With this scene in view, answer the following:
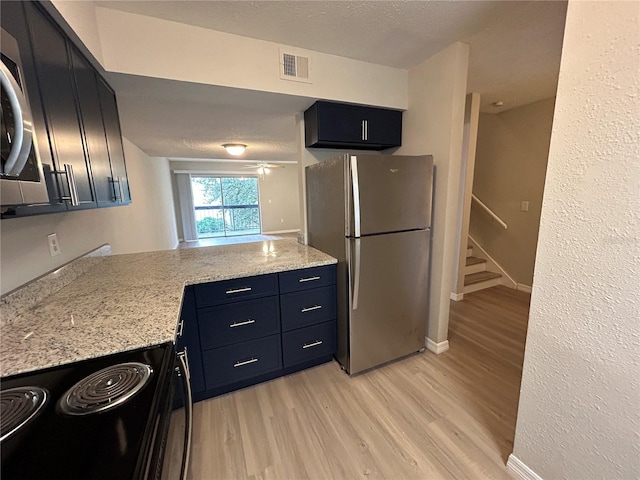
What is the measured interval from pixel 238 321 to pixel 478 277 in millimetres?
3427

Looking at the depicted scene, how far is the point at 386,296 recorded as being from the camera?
1.99 m

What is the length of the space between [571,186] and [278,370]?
6.50ft

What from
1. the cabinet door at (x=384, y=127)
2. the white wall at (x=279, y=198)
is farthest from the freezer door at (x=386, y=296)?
the white wall at (x=279, y=198)

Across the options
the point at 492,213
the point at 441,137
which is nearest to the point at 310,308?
the point at 441,137

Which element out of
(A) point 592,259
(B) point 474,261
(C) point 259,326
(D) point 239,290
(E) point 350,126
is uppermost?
(E) point 350,126

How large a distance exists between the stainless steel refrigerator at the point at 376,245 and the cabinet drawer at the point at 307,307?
9cm

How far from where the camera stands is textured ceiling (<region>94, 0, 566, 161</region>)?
1.45m

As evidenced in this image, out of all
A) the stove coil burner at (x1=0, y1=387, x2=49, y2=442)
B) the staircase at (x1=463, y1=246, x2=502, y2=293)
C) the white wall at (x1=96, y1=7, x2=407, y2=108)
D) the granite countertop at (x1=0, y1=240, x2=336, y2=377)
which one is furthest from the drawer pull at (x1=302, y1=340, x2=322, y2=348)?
the staircase at (x1=463, y1=246, x2=502, y2=293)

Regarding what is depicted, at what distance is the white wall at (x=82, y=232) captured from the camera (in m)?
1.15

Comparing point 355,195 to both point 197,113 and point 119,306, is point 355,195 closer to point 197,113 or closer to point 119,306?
point 119,306

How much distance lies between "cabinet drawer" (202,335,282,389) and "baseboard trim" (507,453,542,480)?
1.39 metres

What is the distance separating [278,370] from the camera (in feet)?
6.48

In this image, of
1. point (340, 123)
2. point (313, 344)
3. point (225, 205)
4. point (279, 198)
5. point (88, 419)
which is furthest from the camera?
point (279, 198)

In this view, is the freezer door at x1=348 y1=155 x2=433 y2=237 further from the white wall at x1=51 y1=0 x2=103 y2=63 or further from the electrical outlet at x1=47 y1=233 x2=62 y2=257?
the electrical outlet at x1=47 y1=233 x2=62 y2=257
